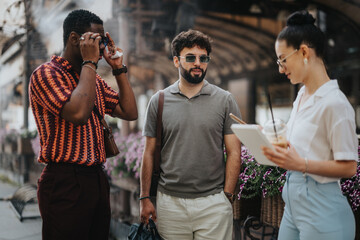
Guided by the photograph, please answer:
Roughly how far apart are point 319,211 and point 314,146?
309 mm

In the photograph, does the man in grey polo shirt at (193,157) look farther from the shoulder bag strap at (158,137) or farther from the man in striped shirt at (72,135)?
the man in striped shirt at (72,135)

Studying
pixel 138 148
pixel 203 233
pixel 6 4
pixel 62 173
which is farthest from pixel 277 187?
pixel 6 4

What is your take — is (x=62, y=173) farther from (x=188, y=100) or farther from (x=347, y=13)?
(x=347, y=13)

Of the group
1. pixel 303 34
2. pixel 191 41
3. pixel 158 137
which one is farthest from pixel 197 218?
pixel 303 34

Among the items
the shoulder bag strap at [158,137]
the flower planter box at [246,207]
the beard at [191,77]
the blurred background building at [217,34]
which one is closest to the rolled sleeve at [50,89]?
the shoulder bag strap at [158,137]

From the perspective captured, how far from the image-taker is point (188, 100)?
2.53 meters

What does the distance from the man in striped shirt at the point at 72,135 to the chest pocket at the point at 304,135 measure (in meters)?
1.10

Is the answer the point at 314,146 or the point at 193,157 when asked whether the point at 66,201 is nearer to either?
the point at 193,157

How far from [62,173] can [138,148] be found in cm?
268

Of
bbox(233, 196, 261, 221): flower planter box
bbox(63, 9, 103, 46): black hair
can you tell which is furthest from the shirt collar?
bbox(233, 196, 261, 221): flower planter box

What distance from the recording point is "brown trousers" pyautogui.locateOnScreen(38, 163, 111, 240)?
2111mm

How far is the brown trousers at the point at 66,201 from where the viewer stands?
2111 mm

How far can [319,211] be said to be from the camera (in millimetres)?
1751

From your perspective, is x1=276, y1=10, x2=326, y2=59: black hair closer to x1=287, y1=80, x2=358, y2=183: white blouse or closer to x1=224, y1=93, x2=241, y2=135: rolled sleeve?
x1=287, y1=80, x2=358, y2=183: white blouse
